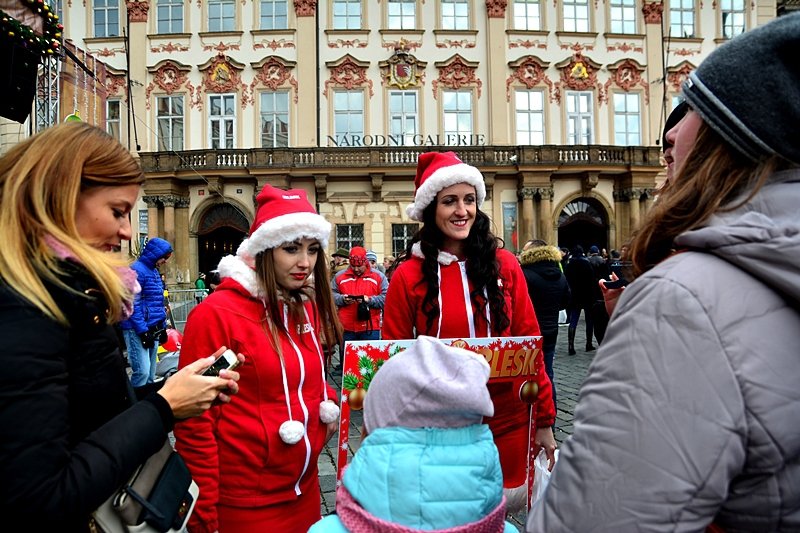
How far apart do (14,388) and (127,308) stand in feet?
A: 1.40

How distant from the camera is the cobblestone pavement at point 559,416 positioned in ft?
11.9

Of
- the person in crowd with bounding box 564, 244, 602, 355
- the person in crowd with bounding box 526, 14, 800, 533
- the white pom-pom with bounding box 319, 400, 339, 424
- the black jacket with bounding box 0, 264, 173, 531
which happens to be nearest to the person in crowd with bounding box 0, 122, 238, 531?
the black jacket with bounding box 0, 264, 173, 531

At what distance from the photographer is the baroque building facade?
19.4 metres

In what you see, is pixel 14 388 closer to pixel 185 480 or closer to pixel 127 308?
pixel 127 308

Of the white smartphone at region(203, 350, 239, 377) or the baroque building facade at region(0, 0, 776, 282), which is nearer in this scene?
the white smartphone at region(203, 350, 239, 377)

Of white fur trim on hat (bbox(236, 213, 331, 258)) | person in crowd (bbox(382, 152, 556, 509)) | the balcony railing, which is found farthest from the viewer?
the balcony railing

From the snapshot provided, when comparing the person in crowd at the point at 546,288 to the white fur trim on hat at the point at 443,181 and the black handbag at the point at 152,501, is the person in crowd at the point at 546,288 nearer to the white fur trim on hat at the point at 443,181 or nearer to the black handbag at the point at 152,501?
the white fur trim on hat at the point at 443,181

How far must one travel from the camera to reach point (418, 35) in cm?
1986

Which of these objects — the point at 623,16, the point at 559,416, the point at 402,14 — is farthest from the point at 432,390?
the point at 623,16

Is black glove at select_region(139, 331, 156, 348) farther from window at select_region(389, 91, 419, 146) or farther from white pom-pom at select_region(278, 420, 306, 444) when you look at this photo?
window at select_region(389, 91, 419, 146)

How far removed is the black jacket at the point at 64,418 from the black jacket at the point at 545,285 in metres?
4.70

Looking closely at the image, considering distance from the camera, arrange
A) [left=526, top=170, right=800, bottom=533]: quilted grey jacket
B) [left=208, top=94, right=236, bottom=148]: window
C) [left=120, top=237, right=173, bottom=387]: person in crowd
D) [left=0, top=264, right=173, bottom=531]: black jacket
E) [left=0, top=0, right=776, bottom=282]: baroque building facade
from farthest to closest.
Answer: [left=208, top=94, right=236, bottom=148]: window < [left=0, top=0, right=776, bottom=282]: baroque building facade < [left=120, top=237, right=173, bottom=387]: person in crowd < [left=0, top=264, right=173, bottom=531]: black jacket < [left=526, top=170, right=800, bottom=533]: quilted grey jacket

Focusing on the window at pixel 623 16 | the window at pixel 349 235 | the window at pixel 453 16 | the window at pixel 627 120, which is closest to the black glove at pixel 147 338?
the window at pixel 349 235

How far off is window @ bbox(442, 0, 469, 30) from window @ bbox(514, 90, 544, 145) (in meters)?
3.26
